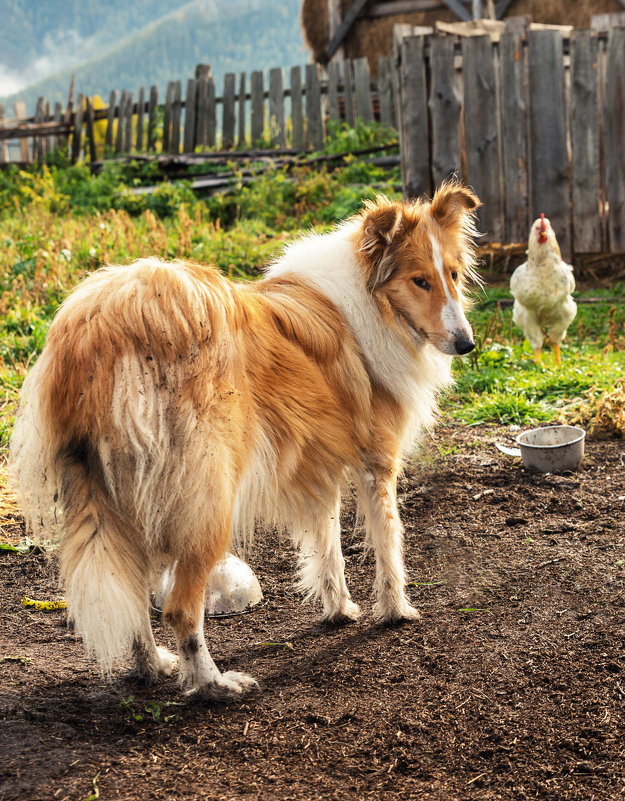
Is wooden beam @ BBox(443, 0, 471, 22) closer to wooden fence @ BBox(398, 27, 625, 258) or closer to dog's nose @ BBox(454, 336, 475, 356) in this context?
wooden fence @ BBox(398, 27, 625, 258)

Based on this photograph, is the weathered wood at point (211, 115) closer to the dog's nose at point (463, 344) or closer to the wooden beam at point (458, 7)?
the wooden beam at point (458, 7)

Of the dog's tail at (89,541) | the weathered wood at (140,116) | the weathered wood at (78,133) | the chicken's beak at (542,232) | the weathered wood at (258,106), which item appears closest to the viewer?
the dog's tail at (89,541)

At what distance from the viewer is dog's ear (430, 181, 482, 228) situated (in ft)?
11.8

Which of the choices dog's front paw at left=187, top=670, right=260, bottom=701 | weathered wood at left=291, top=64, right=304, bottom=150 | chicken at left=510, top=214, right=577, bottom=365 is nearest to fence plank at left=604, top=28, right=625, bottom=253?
chicken at left=510, top=214, right=577, bottom=365

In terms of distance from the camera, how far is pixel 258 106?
16250 mm

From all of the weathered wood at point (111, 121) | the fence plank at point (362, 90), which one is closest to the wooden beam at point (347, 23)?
the fence plank at point (362, 90)

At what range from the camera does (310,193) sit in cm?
1215

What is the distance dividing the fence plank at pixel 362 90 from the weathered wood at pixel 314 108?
730 mm

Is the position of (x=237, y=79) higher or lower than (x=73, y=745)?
higher

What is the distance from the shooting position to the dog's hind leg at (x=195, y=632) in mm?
2783

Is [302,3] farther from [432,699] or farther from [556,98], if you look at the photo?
[432,699]

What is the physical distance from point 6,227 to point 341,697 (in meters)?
10.3

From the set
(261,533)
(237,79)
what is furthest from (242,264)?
(237,79)

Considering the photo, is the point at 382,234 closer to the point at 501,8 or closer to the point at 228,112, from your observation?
the point at 228,112
